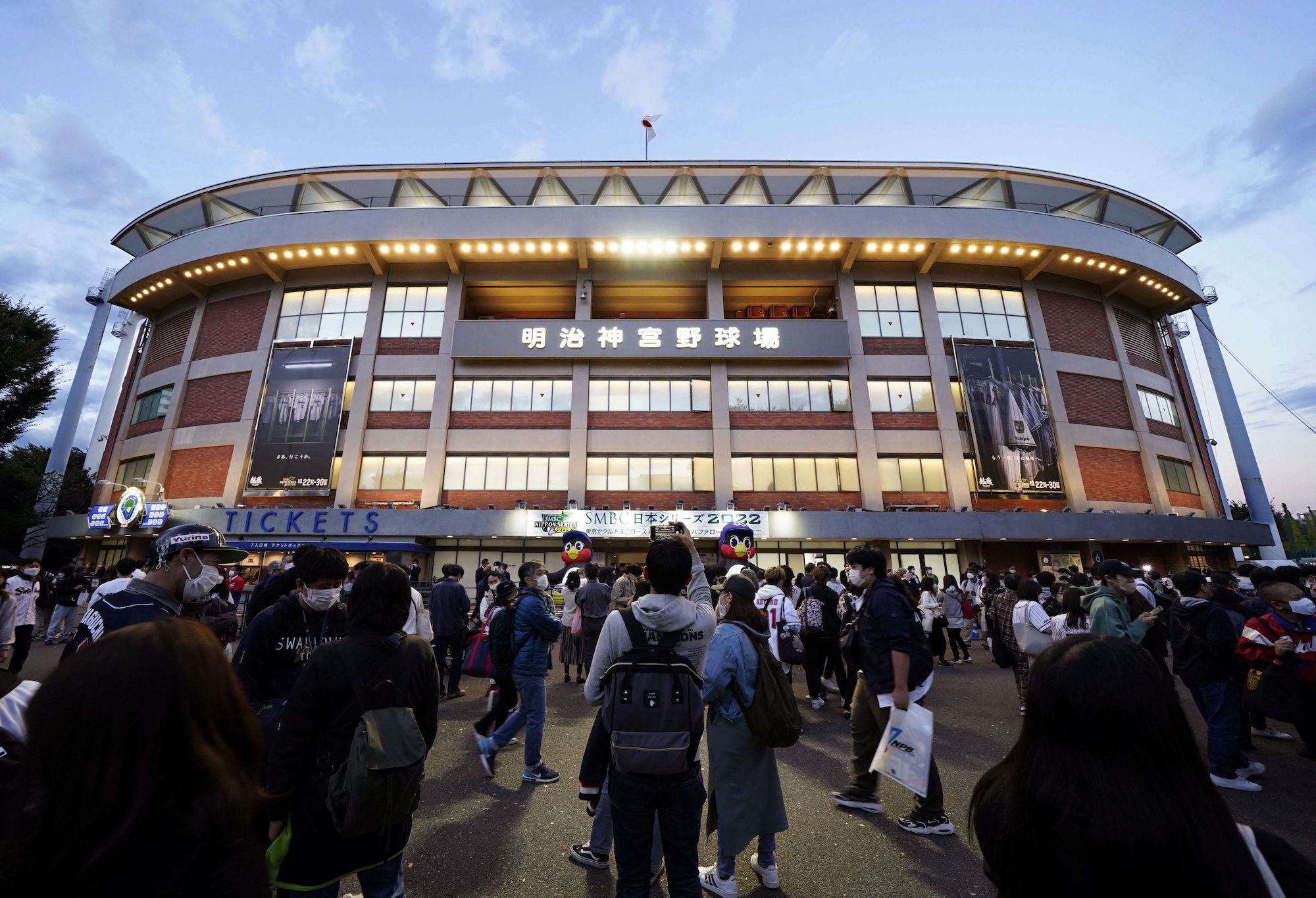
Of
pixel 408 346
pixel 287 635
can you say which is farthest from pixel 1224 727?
pixel 408 346

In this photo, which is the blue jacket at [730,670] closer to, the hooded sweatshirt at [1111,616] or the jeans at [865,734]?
the jeans at [865,734]

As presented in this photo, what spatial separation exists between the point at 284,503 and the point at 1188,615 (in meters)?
28.1

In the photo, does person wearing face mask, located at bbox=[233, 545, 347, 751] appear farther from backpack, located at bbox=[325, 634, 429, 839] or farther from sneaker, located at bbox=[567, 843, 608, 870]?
sneaker, located at bbox=[567, 843, 608, 870]

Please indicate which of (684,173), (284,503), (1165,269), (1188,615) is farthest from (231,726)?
(1165,269)

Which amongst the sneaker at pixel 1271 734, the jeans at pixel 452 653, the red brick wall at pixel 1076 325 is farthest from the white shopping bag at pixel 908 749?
the red brick wall at pixel 1076 325

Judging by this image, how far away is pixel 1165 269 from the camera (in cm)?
2675

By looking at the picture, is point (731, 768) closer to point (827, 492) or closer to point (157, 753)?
point (157, 753)

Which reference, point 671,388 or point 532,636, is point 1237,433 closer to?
point 671,388

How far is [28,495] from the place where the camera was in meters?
24.7

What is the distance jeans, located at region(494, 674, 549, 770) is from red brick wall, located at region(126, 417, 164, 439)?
30102 millimetres

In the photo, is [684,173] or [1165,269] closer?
[1165,269]

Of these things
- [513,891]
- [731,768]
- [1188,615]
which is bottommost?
[513,891]

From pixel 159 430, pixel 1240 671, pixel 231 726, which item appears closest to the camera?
pixel 231 726

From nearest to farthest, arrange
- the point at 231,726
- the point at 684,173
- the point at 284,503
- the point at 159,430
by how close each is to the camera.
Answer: the point at 231,726, the point at 284,503, the point at 159,430, the point at 684,173
